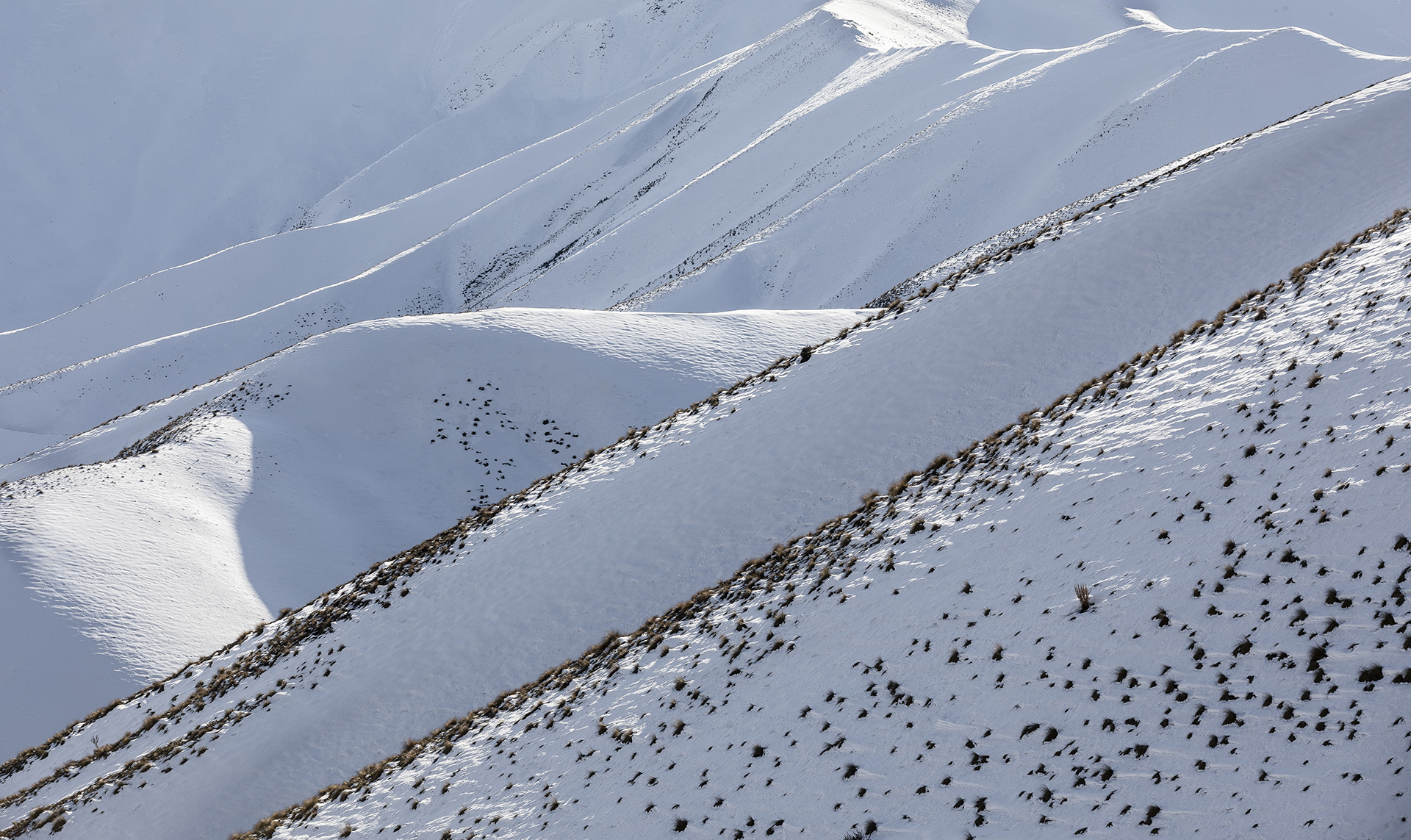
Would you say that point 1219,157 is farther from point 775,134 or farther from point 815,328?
point 775,134

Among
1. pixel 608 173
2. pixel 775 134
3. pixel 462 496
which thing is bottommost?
pixel 462 496

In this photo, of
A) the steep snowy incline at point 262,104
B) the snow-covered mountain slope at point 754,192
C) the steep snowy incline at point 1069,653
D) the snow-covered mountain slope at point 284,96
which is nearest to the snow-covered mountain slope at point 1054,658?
the steep snowy incline at point 1069,653

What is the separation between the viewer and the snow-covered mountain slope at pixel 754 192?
46031 mm

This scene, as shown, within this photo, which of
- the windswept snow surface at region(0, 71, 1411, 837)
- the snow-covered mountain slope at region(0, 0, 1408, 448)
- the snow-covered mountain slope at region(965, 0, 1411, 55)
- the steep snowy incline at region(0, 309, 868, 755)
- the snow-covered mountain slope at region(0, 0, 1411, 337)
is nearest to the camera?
the windswept snow surface at region(0, 71, 1411, 837)

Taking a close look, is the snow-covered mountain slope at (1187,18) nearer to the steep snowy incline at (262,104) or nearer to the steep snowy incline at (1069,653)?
the steep snowy incline at (262,104)

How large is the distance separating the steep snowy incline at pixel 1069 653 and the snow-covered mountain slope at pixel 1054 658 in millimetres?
29

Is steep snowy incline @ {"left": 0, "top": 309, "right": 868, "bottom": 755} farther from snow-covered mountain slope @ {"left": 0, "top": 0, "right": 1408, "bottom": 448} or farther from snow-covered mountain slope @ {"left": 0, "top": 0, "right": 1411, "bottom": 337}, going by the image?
snow-covered mountain slope @ {"left": 0, "top": 0, "right": 1411, "bottom": 337}

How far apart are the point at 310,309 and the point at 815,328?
56115 mm

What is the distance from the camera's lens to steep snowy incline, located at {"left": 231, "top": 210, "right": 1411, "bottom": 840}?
625 centimetres

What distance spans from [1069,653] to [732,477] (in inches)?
383

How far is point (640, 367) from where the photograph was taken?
96.6 feet

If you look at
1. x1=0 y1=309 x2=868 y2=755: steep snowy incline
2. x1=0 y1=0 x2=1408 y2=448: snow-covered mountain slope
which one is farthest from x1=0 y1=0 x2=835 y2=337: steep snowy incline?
x1=0 y1=309 x2=868 y2=755: steep snowy incline

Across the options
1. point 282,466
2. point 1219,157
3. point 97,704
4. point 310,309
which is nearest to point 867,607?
point 1219,157

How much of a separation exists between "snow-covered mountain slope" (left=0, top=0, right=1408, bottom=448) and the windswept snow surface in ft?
80.9
